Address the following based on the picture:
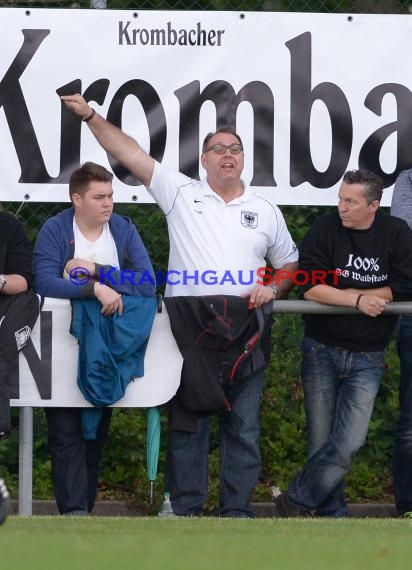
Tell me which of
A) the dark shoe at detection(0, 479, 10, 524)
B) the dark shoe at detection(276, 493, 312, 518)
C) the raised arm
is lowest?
the dark shoe at detection(276, 493, 312, 518)

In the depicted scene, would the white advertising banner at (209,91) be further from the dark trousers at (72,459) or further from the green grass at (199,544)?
the green grass at (199,544)

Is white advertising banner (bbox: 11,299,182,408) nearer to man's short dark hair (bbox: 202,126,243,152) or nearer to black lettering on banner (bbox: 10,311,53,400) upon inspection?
black lettering on banner (bbox: 10,311,53,400)

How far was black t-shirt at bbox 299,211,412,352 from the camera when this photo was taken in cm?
847

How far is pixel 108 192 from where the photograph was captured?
27.2 ft

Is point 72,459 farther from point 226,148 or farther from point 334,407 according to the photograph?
point 226,148

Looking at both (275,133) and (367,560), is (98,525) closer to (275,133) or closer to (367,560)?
(367,560)

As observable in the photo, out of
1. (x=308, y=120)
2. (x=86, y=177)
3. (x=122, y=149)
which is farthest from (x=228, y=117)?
(x=86, y=177)

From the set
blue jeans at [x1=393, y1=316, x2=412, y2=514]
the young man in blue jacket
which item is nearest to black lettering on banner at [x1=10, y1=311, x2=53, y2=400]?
the young man in blue jacket

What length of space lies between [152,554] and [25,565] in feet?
1.85

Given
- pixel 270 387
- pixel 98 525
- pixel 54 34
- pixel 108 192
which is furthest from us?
pixel 270 387

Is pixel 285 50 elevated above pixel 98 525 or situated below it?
above

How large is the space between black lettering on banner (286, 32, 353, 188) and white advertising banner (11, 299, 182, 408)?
1572 millimetres

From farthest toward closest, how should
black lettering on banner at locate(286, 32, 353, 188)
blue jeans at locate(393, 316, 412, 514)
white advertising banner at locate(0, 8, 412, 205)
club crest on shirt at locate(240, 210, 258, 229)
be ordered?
1. black lettering on banner at locate(286, 32, 353, 188)
2. white advertising banner at locate(0, 8, 412, 205)
3. blue jeans at locate(393, 316, 412, 514)
4. club crest on shirt at locate(240, 210, 258, 229)

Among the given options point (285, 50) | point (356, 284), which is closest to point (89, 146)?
point (285, 50)
